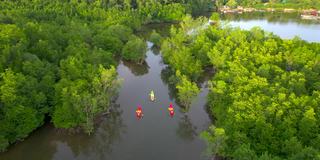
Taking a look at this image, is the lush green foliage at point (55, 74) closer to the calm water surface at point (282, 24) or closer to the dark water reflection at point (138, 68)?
the dark water reflection at point (138, 68)

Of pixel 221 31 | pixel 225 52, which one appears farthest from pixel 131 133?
pixel 221 31

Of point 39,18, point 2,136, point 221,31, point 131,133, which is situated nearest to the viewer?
point 2,136

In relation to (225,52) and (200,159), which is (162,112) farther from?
(225,52)

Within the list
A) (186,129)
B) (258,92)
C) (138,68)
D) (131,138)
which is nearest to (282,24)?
(138,68)

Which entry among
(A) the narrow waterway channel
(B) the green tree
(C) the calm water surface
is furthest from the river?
(C) the calm water surface

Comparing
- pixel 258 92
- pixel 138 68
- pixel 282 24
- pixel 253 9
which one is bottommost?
pixel 138 68

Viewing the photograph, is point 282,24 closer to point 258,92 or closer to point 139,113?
point 258,92

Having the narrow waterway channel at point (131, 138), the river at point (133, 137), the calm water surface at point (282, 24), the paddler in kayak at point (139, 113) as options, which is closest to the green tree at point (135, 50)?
the river at point (133, 137)

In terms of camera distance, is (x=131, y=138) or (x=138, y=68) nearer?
(x=131, y=138)
